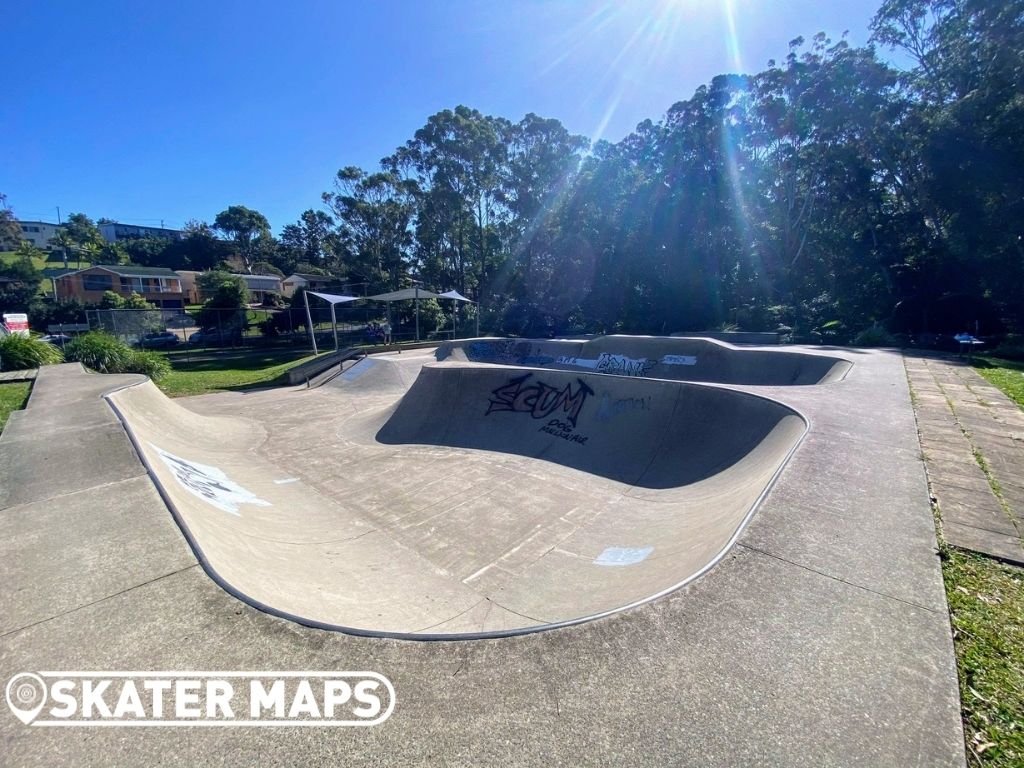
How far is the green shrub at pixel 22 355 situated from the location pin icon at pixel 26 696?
56.2 feet

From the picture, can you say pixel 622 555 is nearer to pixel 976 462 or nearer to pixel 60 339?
pixel 976 462

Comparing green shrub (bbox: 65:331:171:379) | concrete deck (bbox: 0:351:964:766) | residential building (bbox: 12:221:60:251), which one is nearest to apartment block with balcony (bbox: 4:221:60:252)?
residential building (bbox: 12:221:60:251)

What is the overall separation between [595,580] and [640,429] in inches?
186

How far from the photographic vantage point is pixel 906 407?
23.2 ft

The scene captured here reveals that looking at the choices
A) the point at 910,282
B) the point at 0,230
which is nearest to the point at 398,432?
the point at 910,282

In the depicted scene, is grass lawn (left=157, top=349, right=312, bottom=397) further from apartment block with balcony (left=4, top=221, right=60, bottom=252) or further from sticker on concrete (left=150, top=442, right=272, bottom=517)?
apartment block with balcony (left=4, top=221, right=60, bottom=252)

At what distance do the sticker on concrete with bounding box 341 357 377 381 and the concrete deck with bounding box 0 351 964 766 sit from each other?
13.9 m

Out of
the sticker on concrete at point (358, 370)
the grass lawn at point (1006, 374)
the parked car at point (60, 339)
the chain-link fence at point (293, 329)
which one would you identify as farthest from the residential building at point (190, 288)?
the grass lawn at point (1006, 374)

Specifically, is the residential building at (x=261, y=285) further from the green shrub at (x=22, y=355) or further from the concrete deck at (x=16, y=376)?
the concrete deck at (x=16, y=376)

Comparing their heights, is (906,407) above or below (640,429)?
above

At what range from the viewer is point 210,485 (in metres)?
6.42

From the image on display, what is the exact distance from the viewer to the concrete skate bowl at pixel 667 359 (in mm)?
12555

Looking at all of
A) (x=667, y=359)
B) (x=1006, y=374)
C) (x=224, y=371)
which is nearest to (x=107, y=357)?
(x=224, y=371)

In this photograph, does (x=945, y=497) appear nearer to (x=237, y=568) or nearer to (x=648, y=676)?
(x=648, y=676)
